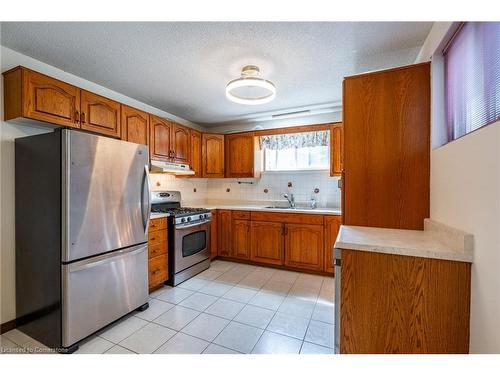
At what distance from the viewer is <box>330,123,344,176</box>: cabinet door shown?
10.5 ft

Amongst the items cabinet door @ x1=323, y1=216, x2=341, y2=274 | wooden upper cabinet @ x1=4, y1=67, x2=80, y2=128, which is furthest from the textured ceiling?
cabinet door @ x1=323, y1=216, x2=341, y2=274

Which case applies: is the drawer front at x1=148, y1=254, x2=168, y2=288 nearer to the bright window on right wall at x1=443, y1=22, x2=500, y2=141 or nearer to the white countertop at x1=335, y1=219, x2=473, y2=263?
the white countertop at x1=335, y1=219, x2=473, y2=263

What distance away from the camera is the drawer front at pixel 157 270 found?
2541 millimetres

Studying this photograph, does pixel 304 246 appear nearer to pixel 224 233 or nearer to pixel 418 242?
pixel 224 233

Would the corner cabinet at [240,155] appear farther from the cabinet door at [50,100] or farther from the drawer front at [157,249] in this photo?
the cabinet door at [50,100]

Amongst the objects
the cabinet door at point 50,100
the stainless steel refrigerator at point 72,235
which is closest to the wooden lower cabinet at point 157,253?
the stainless steel refrigerator at point 72,235

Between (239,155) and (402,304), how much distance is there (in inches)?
123

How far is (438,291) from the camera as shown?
1.09 meters

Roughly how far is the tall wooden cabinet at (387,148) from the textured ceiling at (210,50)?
38 cm

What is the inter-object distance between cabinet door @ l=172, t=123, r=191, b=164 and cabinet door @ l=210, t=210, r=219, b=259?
0.97m

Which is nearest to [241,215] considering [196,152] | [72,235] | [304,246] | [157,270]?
[304,246]
